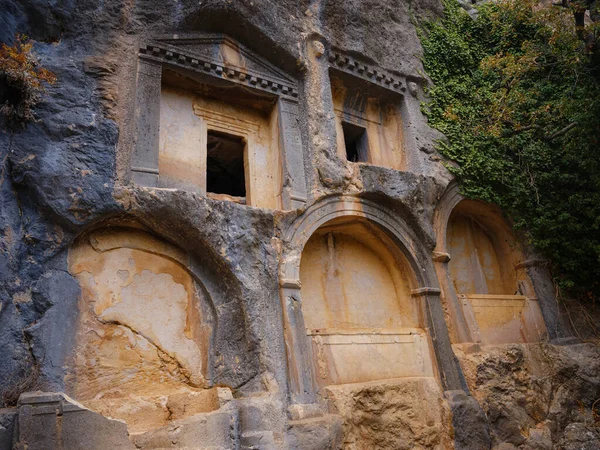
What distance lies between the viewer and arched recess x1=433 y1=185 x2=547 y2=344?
8.05 metres

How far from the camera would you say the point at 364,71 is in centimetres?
869

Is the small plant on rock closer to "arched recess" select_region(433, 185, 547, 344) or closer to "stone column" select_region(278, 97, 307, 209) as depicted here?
"stone column" select_region(278, 97, 307, 209)

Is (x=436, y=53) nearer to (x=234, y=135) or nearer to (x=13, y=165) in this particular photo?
(x=234, y=135)

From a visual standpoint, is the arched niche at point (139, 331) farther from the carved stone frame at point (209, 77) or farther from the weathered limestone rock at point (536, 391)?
the weathered limestone rock at point (536, 391)

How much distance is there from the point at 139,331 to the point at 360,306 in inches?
145

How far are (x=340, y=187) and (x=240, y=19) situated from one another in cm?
304

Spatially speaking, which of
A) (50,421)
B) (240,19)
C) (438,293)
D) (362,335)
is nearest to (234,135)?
(240,19)

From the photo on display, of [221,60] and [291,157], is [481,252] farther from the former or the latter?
[221,60]

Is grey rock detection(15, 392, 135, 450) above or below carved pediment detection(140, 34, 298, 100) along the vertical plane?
below

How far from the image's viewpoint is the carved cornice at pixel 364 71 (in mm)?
8375

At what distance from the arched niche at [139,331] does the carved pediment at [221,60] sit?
8.84 feet

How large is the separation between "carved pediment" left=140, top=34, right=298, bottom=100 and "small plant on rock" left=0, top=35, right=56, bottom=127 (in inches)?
60.7

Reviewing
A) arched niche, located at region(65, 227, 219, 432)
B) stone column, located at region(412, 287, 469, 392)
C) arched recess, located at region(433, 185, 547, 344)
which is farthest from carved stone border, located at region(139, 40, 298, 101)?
stone column, located at region(412, 287, 469, 392)

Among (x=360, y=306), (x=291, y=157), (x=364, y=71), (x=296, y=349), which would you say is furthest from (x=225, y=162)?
(x=296, y=349)
